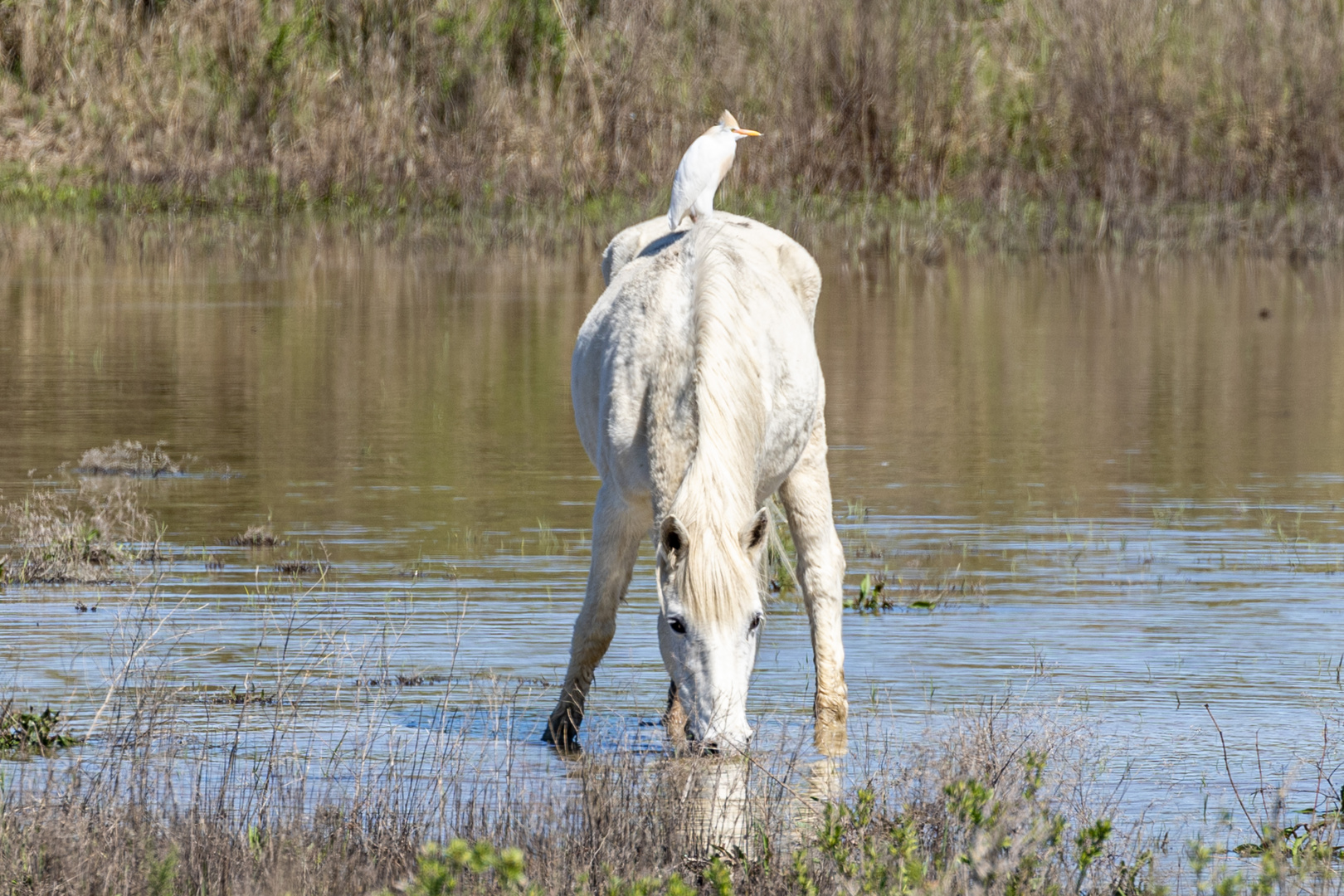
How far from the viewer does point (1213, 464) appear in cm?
1258

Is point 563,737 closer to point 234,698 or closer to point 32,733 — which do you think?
point 234,698

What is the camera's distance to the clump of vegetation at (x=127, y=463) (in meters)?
11.7

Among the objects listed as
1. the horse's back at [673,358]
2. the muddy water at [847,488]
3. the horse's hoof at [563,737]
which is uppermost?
the horse's back at [673,358]

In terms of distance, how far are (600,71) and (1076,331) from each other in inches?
407

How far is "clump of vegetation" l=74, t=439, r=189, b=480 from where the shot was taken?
11.7 metres

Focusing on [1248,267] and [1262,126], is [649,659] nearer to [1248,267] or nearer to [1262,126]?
[1248,267]

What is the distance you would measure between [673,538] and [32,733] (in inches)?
79.3

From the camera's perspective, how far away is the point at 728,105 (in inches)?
1041

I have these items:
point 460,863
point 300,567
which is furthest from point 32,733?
point 300,567

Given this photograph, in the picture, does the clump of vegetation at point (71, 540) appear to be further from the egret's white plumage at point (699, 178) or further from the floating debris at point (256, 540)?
the egret's white plumage at point (699, 178)

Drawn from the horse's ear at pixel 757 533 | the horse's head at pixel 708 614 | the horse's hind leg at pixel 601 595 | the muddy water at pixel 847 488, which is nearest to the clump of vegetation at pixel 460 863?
the horse's head at pixel 708 614

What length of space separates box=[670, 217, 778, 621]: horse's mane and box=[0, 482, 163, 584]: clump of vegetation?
343 cm

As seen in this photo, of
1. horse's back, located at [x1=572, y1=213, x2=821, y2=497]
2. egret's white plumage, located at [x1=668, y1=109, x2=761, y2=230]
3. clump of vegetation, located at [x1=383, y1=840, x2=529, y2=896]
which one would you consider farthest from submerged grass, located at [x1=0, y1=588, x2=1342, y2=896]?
egret's white plumage, located at [x1=668, y1=109, x2=761, y2=230]

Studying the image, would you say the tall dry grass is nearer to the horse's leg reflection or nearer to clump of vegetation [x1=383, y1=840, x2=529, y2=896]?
the horse's leg reflection
